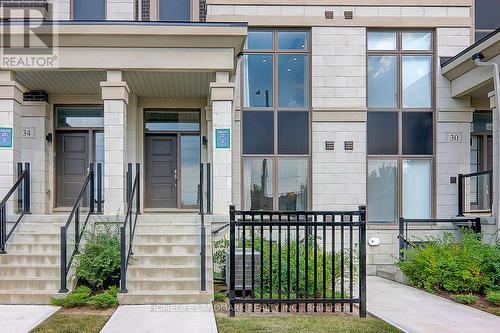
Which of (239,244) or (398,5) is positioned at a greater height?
(398,5)

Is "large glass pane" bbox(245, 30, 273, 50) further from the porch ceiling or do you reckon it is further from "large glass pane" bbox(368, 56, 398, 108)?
"large glass pane" bbox(368, 56, 398, 108)

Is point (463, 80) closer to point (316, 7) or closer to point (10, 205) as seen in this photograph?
point (316, 7)

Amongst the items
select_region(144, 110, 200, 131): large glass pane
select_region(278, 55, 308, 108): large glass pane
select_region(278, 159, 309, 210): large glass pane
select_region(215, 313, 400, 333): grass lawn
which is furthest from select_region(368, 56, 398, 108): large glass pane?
select_region(215, 313, 400, 333): grass lawn

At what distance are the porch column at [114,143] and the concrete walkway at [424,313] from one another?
517 centimetres

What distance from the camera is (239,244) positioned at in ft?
27.5

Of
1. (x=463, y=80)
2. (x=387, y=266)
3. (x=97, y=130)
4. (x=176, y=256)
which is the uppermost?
(x=463, y=80)

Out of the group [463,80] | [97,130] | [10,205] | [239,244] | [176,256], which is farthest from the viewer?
[97,130]

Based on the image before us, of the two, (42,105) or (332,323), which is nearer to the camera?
(332,323)

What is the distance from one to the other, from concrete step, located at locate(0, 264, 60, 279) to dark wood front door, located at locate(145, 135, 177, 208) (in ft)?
15.2

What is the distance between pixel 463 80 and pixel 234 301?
27.1ft

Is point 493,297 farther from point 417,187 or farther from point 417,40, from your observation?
point 417,40

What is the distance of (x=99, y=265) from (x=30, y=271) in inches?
49.3

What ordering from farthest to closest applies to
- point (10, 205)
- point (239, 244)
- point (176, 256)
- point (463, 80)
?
point (463, 80)
point (10, 205)
point (239, 244)
point (176, 256)

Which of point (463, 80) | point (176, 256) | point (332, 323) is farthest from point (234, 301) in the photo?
point (463, 80)
